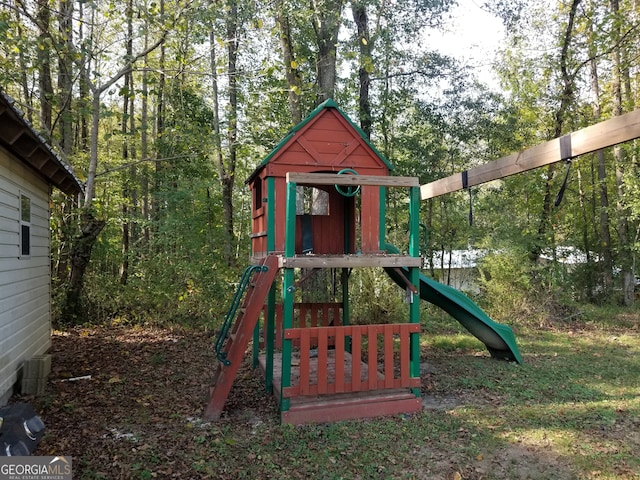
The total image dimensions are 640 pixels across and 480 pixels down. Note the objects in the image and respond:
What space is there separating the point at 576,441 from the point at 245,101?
11353mm

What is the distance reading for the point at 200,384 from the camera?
5.86 m

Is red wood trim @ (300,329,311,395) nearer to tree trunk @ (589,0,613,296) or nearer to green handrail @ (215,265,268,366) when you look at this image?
green handrail @ (215,265,268,366)

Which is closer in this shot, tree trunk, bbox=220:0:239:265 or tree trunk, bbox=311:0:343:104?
tree trunk, bbox=311:0:343:104

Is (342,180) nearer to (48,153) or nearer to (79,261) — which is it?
(48,153)

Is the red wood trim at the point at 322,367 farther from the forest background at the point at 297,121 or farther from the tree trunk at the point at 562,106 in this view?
the tree trunk at the point at 562,106

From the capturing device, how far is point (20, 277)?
227 inches

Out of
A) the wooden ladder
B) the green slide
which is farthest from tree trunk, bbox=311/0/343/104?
the wooden ladder

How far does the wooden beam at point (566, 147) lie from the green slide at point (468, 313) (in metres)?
Answer: 1.52

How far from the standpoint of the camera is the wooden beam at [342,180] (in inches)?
179

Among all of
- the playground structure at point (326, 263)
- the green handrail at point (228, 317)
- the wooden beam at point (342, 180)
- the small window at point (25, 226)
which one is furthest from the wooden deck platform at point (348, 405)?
the small window at point (25, 226)

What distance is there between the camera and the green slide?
248 inches

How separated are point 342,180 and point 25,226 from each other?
470 centimetres

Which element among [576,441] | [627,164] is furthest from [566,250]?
[576,441]

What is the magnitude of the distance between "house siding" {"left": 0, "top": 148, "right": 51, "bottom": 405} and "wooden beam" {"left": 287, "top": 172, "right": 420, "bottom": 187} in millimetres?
3580
